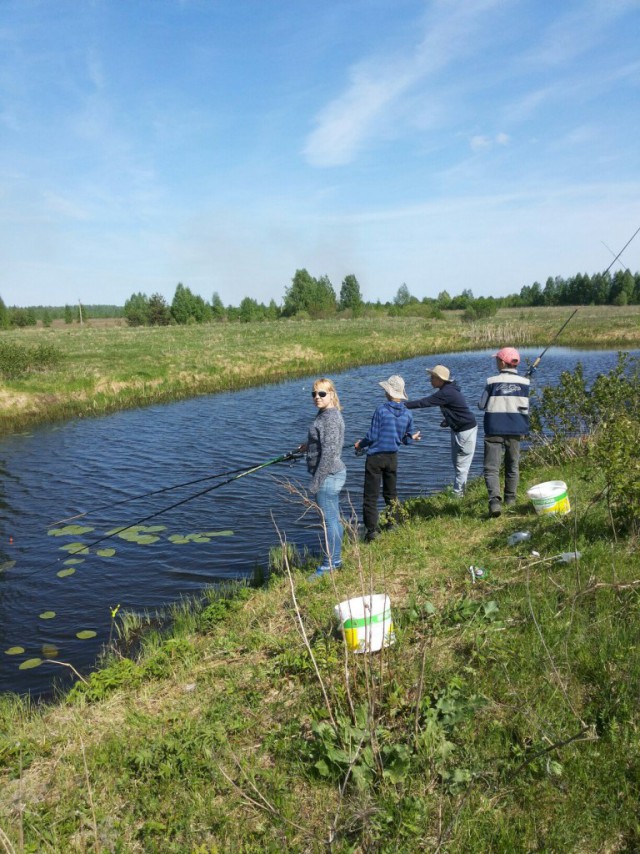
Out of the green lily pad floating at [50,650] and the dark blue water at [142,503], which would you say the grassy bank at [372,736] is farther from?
the dark blue water at [142,503]

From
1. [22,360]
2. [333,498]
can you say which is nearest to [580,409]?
[333,498]

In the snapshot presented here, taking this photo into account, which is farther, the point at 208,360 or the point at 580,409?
the point at 208,360

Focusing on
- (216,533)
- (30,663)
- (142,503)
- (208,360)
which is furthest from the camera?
(208,360)

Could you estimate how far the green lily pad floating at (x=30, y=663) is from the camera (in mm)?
6777

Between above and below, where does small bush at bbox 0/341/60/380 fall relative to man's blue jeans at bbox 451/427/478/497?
above

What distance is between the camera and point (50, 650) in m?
7.12

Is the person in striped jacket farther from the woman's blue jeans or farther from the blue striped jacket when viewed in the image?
the woman's blue jeans

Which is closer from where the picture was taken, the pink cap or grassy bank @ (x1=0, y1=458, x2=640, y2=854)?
grassy bank @ (x1=0, y1=458, x2=640, y2=854)

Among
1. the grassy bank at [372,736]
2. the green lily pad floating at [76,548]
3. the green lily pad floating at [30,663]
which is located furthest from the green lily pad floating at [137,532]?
the grassy bank at [372,736]

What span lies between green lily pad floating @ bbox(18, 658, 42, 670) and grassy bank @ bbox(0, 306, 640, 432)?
15.2 m

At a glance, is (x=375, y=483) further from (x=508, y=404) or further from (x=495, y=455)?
(x=508, y=404)

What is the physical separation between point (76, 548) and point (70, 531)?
0.93 m

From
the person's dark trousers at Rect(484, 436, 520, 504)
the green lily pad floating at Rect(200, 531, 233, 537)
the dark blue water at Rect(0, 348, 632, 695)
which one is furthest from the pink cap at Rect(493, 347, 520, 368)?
the green lily pad floating at Rect(200, 531, 233, 537)

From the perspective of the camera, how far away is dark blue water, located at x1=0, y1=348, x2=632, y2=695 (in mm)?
7984
